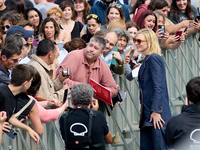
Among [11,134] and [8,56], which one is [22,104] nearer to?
[11,134]

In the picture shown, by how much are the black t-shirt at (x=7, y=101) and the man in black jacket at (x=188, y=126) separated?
1.55 meters

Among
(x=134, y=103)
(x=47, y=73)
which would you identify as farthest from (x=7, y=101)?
(x=134, y=103)

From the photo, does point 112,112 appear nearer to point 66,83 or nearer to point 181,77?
point 66,83

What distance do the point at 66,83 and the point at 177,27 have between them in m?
3.79

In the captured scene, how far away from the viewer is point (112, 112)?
6250mm

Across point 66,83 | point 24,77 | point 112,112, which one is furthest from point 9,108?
point 112,112

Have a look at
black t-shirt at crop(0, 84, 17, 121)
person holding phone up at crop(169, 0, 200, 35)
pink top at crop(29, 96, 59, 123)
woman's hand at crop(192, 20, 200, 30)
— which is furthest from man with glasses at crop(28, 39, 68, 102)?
woman's hand at crop(192, 20, 200, 30)

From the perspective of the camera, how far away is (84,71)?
5.96 meters

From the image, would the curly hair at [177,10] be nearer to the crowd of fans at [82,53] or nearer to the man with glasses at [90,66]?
the crowd of fans at [82,53]

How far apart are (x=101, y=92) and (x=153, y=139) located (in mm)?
911

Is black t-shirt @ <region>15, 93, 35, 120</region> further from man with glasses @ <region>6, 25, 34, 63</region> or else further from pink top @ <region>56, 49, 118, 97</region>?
man with glasses @ <region>6, 25, 34, 63</region>

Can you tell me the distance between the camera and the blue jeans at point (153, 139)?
560 centimetres

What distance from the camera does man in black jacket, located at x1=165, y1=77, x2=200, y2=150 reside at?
4.06 m

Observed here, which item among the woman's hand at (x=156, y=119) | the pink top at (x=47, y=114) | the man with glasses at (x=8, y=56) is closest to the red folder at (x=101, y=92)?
the woman's hand at (x=156, y=119)
